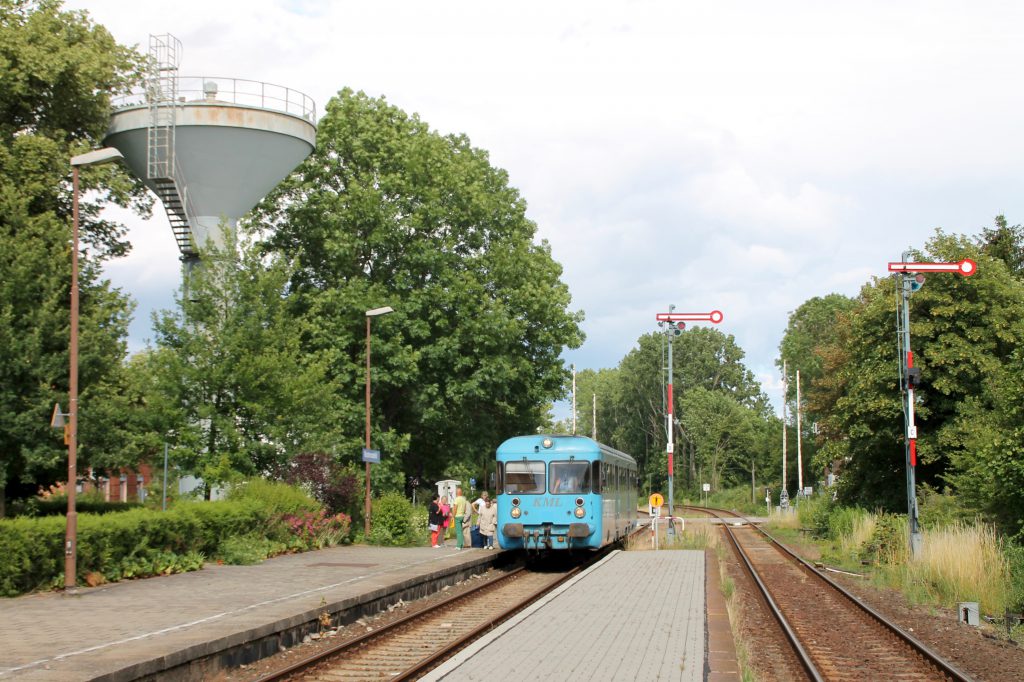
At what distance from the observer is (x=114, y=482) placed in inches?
2313

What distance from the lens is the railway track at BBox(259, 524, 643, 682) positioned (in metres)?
11.5

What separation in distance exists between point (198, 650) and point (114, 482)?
51750mm

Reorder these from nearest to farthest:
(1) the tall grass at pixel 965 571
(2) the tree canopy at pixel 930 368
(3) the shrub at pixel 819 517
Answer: (1) the tall grass at pixel 965 571 → (2) the tree canopy at pixel 930 368 → (3) the shrub at pixel 819 517

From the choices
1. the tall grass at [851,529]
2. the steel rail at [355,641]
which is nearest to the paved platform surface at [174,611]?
the steel rail at [355,641]

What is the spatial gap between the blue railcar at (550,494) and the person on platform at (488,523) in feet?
10.9

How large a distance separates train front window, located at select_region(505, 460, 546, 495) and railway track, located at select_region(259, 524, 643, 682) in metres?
4.21

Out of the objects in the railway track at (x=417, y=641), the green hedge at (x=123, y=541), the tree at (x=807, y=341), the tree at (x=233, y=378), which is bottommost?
the railway track at (x=417, y=641)

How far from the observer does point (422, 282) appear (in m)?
40.6

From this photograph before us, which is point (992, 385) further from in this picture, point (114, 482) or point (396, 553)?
point (114, 482)

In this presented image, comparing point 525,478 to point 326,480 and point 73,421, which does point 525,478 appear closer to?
point 326,480

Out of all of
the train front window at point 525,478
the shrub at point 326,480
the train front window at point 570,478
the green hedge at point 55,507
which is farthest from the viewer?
the shrub at point 326,480

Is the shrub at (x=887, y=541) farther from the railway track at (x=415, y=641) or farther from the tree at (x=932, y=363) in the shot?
the railway track at (x=415, y=641)

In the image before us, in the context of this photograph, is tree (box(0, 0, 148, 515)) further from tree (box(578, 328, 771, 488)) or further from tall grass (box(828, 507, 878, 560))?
tree (box(578, 328, 771, 488))

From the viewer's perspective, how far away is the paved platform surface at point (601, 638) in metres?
10.3
